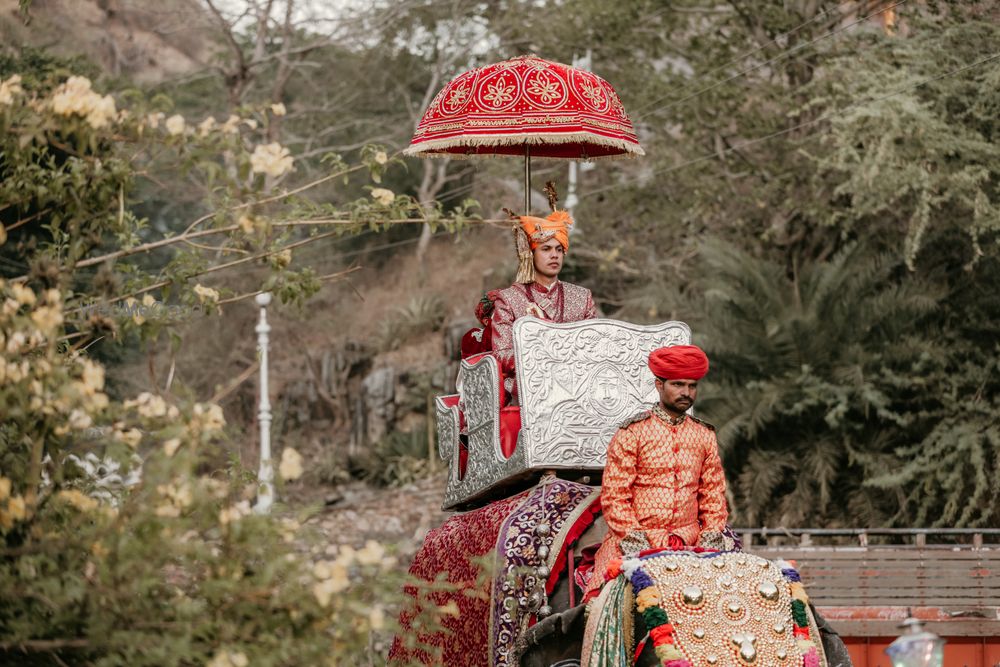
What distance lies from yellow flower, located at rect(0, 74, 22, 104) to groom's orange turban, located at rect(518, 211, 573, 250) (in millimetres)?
3369

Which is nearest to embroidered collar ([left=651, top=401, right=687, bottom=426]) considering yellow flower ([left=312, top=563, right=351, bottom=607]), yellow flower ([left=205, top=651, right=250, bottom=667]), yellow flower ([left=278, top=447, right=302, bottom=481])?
yellow flower ([left=278, top=447, right=302, bottom=481])

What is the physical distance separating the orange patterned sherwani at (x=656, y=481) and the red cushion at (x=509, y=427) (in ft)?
3.60

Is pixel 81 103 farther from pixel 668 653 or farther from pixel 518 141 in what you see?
pixel 518 141

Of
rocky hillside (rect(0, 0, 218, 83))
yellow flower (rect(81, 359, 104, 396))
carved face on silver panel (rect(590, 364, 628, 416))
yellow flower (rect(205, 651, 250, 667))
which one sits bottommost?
yellow flower (rect(205, 651, 250, 667))

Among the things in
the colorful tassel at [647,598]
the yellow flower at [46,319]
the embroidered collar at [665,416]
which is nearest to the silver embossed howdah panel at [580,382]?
the embroidered collar at [665,416]

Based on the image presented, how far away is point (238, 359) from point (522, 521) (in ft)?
83.7

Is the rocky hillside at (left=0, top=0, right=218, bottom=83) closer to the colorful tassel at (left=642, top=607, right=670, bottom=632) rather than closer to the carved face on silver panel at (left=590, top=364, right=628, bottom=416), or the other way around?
the carved face on silver panel at (left=590, top=364, right=628, bottom=416)

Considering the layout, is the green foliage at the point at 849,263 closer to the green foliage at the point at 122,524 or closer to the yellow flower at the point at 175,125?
the yellow flower at the point at 175,125

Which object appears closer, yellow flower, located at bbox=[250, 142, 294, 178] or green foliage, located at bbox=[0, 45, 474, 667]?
green foliage, located at bbox=[0, 45, 474, 667]

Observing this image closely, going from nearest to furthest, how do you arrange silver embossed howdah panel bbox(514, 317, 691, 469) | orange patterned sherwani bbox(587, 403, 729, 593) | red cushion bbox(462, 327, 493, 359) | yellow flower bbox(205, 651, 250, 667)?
yellow flower bbox(205, 651, 250, 667)
orange patterned sherwani bbox(587, 403, 729, 593)
silver embossed howdah panel bbox(514, 317, 691, 469)
red cushion bbox(462, 327, 493, 359)

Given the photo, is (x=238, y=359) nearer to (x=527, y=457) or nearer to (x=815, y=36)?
(x=815, y=36)

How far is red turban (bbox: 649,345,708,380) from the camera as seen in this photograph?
278 inches

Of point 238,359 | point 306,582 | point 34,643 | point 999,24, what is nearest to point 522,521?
point 306,582

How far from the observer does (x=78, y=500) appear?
522cm
